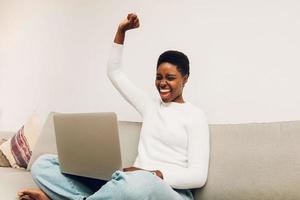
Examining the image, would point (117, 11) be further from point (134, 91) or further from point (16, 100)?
point (16, 100)

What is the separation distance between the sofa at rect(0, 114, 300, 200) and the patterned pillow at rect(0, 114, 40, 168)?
0.65 meters

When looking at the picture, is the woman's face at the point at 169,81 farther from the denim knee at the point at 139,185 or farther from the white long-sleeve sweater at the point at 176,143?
the denim knee at the point at 139,185

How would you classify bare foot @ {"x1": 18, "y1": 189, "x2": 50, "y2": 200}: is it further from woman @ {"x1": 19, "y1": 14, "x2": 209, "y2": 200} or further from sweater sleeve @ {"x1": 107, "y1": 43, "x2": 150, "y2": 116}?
sweater sleeve @ {"x1": 107, "y1": 43, "x2": 150, "y2": 116}

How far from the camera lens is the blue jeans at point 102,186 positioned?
1133mm

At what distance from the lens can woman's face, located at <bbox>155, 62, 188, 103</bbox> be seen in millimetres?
1609

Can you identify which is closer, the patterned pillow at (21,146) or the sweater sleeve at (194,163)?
the sweater sleeve at (194,163)

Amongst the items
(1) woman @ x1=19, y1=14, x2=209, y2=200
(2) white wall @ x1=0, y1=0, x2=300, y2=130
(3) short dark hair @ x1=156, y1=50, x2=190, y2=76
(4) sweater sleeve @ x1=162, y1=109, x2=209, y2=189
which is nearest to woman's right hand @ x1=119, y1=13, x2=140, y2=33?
(1) woman @ x1=19, y1=14, x2=209, y2=200

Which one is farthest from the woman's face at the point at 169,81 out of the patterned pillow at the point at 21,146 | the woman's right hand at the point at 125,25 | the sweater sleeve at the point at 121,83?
the patterned pillow at the point at 21,146

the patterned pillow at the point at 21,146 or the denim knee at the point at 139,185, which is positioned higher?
the denim knee at the point at 139,185

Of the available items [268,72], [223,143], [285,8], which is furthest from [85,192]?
[285,8]

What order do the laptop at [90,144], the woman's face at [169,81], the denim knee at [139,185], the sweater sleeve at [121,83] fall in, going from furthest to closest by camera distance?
the sweater sleeve at [121,83]
the woman's face at [169,81]
the laptop at [90,144]
the denim knee at [139,185]

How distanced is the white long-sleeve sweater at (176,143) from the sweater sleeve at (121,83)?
1.8 inches

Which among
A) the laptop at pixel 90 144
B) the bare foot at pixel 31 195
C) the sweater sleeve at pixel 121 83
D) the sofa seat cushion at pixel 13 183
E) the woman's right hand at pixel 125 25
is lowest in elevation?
the sofa seat cushion at pixel 13 183

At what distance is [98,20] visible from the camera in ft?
8.14
